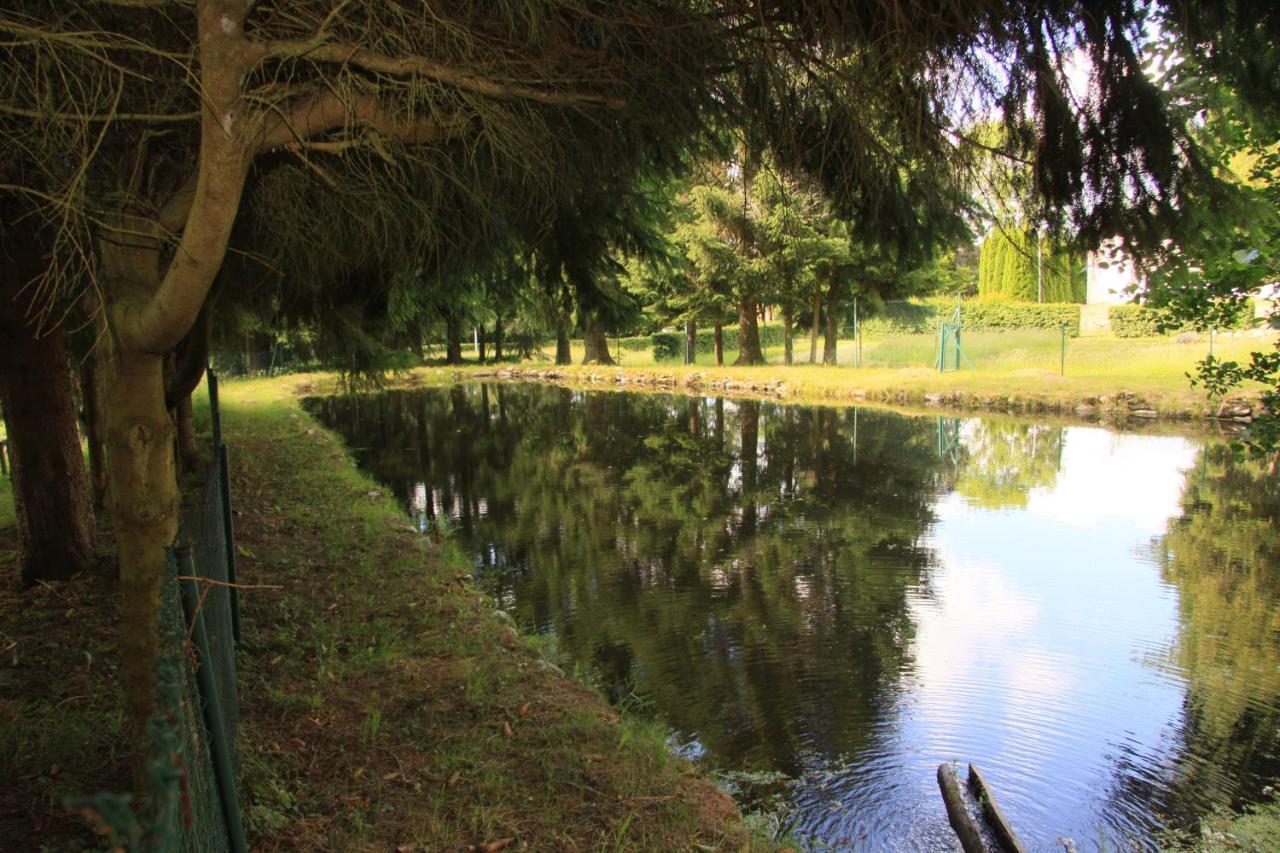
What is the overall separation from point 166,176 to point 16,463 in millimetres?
3390

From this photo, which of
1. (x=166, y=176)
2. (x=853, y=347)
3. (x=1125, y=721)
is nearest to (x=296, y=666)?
(x=166, y=176)

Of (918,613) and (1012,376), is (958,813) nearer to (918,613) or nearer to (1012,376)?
(918,613)

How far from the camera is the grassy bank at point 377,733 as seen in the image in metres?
3.78

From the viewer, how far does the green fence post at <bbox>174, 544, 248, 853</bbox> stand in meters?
2.56

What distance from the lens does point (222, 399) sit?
1001 inches

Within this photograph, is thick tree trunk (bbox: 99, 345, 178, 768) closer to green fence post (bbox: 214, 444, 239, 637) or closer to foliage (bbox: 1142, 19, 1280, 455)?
green fence post (bbox: 214, 444, 239, 637)

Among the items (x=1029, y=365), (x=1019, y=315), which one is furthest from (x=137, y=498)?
A: (x=1019, y=315)

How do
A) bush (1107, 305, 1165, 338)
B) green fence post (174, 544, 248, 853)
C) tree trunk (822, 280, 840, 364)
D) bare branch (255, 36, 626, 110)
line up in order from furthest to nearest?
1. tree trunk (822, 280, 840, 364)
2. bush (1107, 305, 1165, 338)
3. bare branch (255, 36, 626, 110)
4. green fence post (174, 544, 248, 853)

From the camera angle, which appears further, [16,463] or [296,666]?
[16,463]

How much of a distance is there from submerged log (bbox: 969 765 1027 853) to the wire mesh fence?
136 inches

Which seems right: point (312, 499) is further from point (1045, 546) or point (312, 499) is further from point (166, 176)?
point (1045, 546)

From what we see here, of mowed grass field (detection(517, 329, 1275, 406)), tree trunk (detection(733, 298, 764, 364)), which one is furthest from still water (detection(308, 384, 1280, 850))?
tree trunk (detection(733, 298, 764, 364))

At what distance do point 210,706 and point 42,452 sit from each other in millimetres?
4694

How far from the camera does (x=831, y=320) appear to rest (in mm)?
31312
